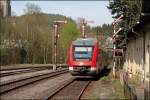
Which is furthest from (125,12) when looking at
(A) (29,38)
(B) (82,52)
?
(A) (29,38)

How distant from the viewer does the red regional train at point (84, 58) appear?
1271 inches

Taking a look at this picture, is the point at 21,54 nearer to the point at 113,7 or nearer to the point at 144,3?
the point at 113,7

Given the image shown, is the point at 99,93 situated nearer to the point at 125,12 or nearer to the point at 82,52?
the point at 82,52

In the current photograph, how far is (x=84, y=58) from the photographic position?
3256 centimetres

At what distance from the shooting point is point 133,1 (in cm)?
3347

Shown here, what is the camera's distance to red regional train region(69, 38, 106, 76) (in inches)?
1271

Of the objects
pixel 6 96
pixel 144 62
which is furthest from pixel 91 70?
pixel 6 96

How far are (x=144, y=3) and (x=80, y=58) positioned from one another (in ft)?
70.4

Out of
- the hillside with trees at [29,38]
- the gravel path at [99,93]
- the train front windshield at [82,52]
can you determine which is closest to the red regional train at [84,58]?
the train front windshield at [82,52]

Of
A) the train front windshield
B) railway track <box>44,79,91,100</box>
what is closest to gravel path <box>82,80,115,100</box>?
railway track <box>44,79,91,100</box>

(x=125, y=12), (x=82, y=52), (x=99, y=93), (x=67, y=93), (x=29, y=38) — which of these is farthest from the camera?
(x=29, y=38)

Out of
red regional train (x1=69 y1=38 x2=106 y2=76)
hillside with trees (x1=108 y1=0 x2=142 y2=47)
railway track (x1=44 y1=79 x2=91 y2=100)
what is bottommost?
railway track (x1=44 y1=79 x2=91 y2=100)

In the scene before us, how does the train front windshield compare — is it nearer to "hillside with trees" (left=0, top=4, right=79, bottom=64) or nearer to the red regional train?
the red regional train

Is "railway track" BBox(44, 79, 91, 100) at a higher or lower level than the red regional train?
lower
